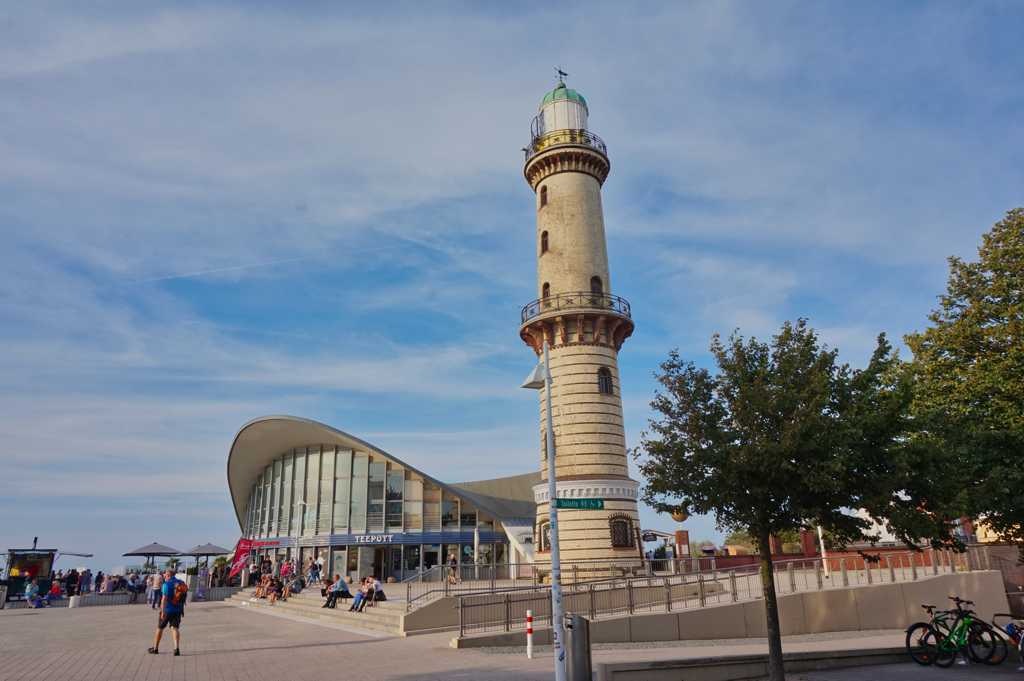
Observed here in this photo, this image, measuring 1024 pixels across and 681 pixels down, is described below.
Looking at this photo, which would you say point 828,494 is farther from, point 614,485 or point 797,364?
point 614,485

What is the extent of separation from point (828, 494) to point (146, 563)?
48.6 m

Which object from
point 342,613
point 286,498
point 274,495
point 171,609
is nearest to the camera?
point 171,609

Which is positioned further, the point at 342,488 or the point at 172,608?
the point at 342,488

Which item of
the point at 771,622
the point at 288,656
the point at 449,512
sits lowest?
the point at 288,656

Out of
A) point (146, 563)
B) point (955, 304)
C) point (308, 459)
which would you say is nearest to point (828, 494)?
point (955, 304)

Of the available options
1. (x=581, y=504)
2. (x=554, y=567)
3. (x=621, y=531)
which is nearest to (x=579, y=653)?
(x=554, y=567)

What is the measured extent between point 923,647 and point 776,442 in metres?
6.91

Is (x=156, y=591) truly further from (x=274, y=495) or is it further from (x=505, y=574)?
(x=274, y=495)

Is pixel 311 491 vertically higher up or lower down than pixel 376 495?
higher up

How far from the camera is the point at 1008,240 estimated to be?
2112 cm

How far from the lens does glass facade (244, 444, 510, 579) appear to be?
39875 mm

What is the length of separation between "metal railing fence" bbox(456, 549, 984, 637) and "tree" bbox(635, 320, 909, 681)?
8.23 ft

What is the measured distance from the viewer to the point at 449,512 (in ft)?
135

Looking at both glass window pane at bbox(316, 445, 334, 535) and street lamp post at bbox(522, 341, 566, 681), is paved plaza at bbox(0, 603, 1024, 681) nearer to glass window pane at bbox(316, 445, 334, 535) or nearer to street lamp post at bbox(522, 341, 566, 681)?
street lamp post at bbox(522, 341, 566, 681)
